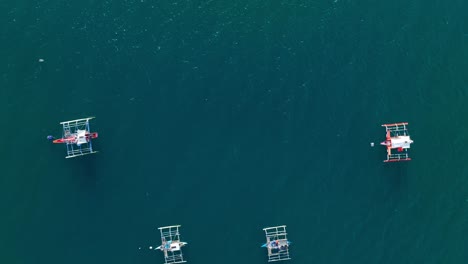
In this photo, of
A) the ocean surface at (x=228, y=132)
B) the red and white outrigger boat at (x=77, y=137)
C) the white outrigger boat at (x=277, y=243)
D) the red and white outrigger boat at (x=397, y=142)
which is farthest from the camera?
the ocean surface at (x=228, y=132)

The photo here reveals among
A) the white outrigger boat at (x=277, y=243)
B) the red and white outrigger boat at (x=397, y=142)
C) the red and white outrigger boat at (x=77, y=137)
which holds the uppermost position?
the red and white outrigger boat at (x=77, y=137)

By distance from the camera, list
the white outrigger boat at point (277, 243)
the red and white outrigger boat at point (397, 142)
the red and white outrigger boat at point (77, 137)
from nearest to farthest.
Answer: the red and white outrigger boat at point (77, 137), the white outrigger boat at point (277, 243), the red and white outrigger boat at point (397, 142)

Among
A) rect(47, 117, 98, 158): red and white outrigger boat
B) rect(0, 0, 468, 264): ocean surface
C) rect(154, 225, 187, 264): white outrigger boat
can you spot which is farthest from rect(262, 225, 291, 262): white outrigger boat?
rect(47, 117, 98, 158): red and white outrigger boat

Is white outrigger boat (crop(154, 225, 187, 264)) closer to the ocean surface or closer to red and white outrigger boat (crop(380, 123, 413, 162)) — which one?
the ocean surface

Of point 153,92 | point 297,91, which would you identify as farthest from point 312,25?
point 153,92

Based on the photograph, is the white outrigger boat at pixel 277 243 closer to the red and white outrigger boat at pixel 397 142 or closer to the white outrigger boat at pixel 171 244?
the white outrigger boat at pixel 171 244

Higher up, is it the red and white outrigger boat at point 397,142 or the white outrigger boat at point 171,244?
the red and white outrigger boat at point 397,142

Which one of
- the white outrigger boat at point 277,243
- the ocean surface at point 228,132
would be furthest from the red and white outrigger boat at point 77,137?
the white outrigger boat at point 277,243

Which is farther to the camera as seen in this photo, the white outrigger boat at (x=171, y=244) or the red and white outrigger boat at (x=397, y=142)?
the red and white outrigger boat at (x=397, y=142)
